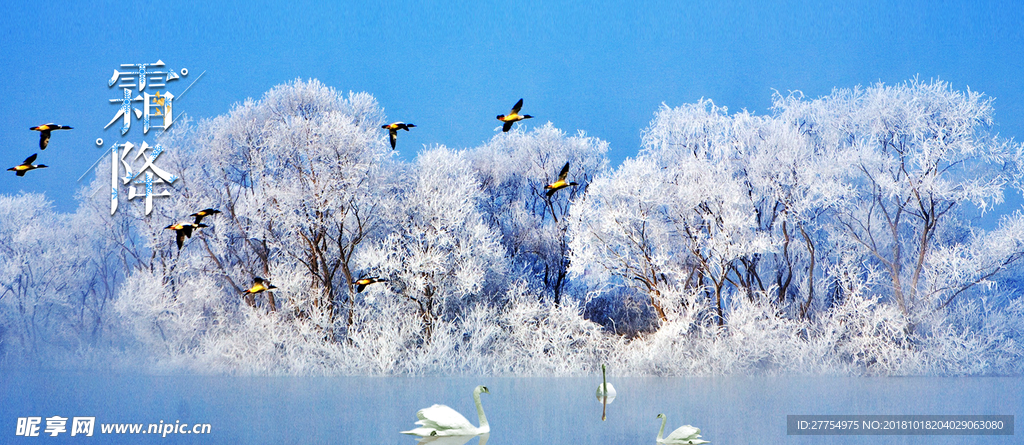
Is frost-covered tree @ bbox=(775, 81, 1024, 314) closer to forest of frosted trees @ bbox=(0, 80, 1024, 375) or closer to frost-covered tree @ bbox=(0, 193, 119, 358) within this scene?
forest of frosted trees @ bbox=(0, 80, 1024, 375)

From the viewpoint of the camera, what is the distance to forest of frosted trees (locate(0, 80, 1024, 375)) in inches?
446

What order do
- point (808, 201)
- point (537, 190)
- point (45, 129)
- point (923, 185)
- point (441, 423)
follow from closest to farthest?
point (441, 423) < point (45, 129) < point (923, 185) < point (808, 201) < point (537, 190)

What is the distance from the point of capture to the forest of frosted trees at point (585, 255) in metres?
11.3

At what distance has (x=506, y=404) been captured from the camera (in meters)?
8.62

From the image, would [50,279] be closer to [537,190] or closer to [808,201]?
[537,190]

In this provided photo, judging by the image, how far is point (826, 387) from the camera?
10.2 m

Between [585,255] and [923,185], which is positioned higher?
[923,185]

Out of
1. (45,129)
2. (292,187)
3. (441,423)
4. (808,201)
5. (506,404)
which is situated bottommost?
(506,404)

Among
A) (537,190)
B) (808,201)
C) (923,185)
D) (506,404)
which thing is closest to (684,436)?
(506,404)

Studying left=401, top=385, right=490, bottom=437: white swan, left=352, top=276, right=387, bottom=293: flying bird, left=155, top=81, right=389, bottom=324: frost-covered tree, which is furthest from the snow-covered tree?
left=401, top=385, right=490, bottom=437: white swan

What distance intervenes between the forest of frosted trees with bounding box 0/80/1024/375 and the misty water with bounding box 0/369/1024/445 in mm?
687

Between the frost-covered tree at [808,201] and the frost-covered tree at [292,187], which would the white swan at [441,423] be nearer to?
the frost-covered tree at [808,201]

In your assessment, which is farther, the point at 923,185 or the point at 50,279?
the point at 50,279

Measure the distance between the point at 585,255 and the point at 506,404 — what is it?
3764mm
